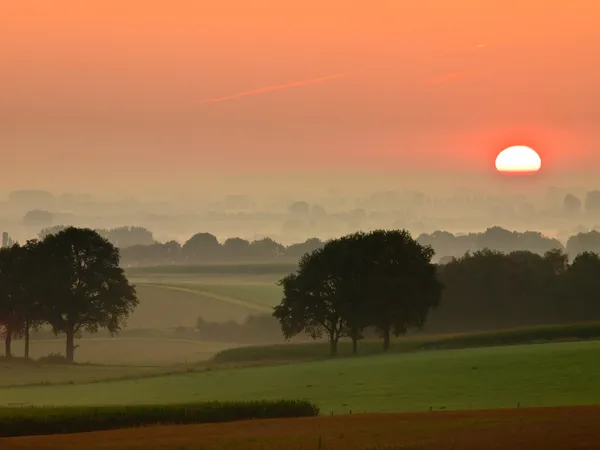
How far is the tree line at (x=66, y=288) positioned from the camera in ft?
439

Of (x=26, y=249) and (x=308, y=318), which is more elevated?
(x=26, y=249)

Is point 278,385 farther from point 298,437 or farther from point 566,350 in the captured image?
point 298,437

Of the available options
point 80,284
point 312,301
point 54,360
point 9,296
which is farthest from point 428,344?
→ point 9,296

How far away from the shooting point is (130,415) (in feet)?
193

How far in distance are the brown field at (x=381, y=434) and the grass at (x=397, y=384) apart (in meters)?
8.63

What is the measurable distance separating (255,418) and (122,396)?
70.4 feet

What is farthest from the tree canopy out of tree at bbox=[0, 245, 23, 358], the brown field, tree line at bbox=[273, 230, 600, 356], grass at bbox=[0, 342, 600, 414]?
the brown field

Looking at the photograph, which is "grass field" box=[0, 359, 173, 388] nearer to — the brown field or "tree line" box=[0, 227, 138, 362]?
"tree line" box=[0, 227, 138, 362]

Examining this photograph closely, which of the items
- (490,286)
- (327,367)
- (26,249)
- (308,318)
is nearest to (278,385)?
(327,367)

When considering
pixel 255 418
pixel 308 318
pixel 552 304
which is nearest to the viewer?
pixel 255 418

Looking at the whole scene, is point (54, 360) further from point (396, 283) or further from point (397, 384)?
point (397, 384)

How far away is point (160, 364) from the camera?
13025cm

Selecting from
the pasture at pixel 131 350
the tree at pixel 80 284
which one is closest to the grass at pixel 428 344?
the pasture at pixel 131 350

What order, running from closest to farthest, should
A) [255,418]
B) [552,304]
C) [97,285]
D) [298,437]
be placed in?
[298,437], [255,418], [97,285], [552,304]
